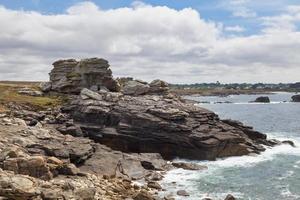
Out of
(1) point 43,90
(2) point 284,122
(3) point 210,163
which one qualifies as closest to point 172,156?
(3) point 210,163

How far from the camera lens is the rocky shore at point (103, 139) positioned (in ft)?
144

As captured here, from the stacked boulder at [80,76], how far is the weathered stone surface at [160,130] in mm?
13608

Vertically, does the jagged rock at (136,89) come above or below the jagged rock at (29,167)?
above

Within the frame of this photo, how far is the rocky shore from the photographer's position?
4378 cm

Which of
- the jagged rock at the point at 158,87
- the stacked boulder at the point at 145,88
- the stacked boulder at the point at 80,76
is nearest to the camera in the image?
the stacked boulder at the point at 145,88

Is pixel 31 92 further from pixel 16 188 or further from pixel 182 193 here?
pixel 16 188

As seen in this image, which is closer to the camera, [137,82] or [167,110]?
[167,110]

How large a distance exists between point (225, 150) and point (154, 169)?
14.1 meters

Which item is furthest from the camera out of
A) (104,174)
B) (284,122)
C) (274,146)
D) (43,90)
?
(284,122)

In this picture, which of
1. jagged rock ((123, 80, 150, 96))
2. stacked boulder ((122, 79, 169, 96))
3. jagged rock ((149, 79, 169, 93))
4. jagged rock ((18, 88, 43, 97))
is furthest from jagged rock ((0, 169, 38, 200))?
jagged rock ((18, 88, 43, 97))

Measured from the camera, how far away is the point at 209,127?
7075cm

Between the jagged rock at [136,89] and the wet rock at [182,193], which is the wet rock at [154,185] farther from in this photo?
the jagged rock at [136,89]

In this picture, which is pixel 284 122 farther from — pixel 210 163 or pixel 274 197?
pixel 274 197

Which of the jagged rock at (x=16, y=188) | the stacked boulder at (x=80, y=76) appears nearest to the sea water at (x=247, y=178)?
the jagged rock at (x=16, y=188)
